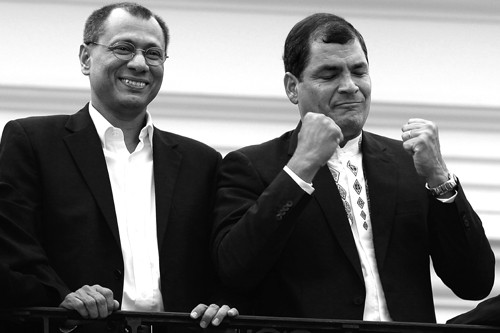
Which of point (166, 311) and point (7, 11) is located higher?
point (7, 11)

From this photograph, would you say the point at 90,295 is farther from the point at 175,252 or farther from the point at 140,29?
the point at 140,29

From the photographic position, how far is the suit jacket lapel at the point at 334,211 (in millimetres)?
6000

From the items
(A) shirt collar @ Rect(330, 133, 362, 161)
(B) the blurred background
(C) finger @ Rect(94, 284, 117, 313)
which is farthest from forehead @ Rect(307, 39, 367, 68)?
(B) the blurred background

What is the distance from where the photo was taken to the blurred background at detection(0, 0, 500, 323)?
775cm

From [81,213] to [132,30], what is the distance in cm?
71

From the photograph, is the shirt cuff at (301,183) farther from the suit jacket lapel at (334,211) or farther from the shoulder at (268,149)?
the shoulder at (268,149)

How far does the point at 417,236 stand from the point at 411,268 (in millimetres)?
114

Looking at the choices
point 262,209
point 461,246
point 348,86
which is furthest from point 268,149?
point 461,246

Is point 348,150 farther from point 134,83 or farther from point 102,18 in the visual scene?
A: point 102,18

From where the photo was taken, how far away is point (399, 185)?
20.4ft

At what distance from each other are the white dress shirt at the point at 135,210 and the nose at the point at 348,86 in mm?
674

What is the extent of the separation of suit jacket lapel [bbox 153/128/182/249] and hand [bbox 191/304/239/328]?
1.44ft

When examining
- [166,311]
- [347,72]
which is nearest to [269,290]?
[166,311]

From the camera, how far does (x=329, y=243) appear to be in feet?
19.8
